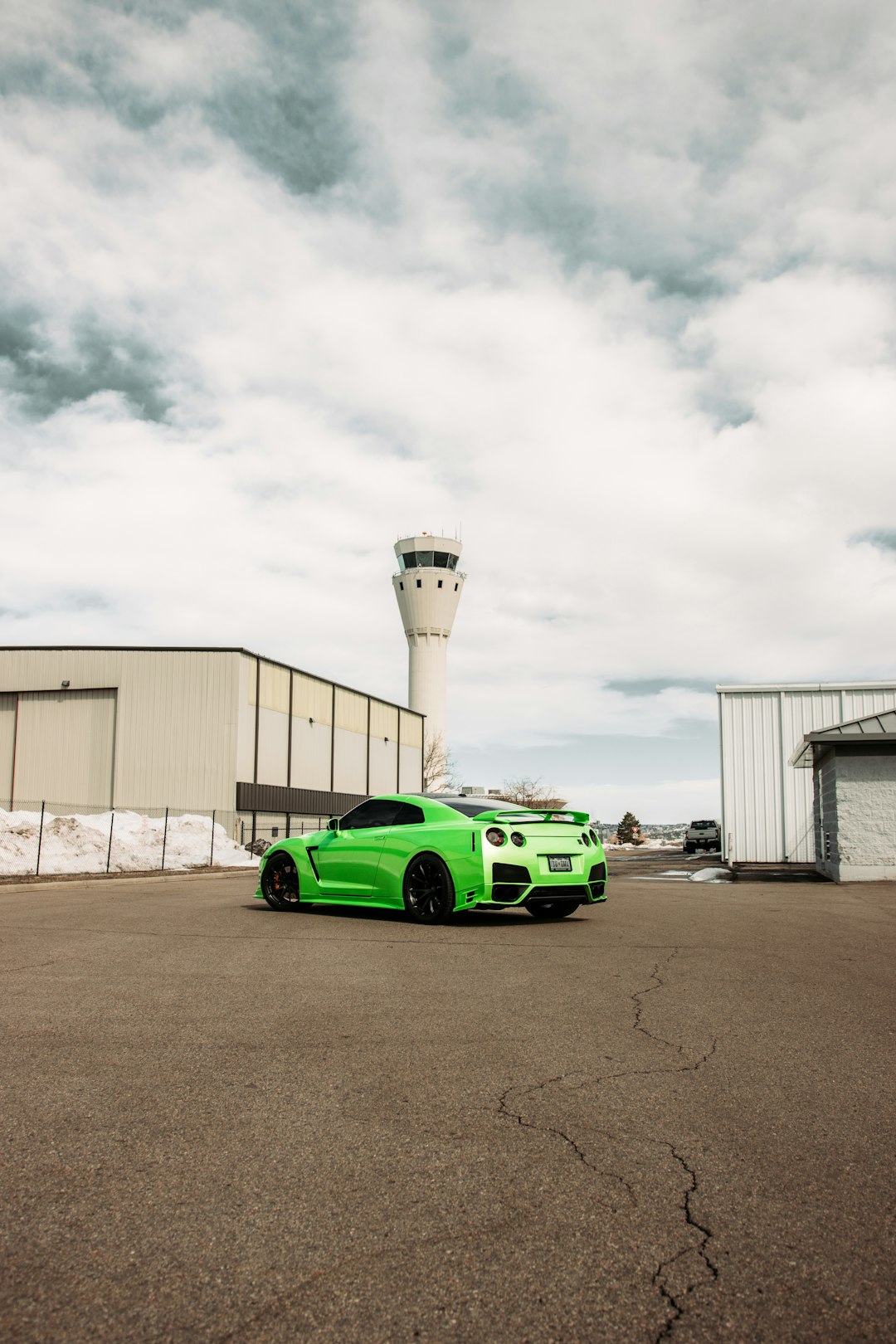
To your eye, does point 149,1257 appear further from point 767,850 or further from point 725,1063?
point 767,850

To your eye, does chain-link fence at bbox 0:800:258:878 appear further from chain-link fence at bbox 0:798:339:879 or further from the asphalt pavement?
the asphalt pavement

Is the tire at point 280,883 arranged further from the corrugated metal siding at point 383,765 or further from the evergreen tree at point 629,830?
the evergreen tree at point 629,830

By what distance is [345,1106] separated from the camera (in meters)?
4.20

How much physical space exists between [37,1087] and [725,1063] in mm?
3123

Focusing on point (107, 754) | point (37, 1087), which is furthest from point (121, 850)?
point (37, 1087)

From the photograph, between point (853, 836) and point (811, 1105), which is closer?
point (811, 1105)

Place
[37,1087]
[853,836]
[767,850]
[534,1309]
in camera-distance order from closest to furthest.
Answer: [534,1309] < [37,1087] < [853,836] < [767,850]

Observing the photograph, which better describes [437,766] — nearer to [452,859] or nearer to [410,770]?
[410,770]

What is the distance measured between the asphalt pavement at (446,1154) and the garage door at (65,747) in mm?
38375

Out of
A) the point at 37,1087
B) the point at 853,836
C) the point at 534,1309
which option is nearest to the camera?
the point at 534,1309

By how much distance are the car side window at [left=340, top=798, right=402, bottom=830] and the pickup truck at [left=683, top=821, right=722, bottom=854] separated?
41.3 meters

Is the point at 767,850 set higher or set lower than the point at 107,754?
lower

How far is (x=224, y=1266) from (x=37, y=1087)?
2.09 meters

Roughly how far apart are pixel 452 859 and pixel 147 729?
35219 mm
